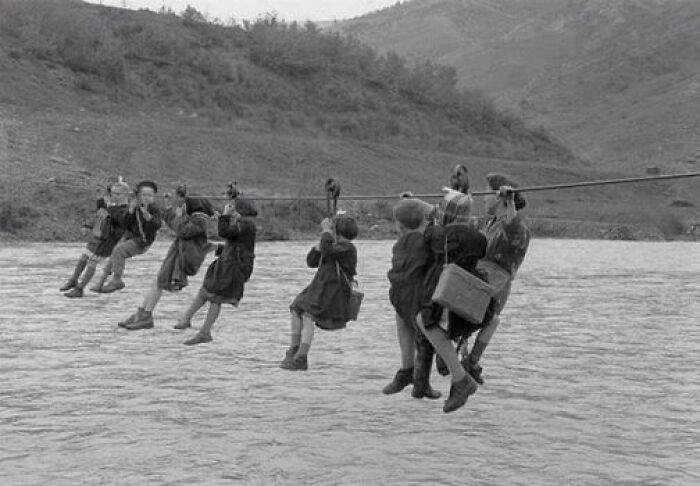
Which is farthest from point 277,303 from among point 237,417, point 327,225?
point 237,417

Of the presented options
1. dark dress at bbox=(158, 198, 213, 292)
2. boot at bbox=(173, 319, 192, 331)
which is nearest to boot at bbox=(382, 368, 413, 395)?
dark dress at bbox=(158, 198, 213, 292)

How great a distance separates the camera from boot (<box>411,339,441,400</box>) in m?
8.76

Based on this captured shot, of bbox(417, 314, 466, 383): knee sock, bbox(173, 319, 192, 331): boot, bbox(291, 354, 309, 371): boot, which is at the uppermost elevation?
bbox(417, 314, 466, 383): knee sock

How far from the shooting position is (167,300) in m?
17.1

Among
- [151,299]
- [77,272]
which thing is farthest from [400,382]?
[77,272]

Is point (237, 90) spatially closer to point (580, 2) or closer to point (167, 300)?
point (167, 300)

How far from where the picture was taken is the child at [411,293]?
8.88 metres

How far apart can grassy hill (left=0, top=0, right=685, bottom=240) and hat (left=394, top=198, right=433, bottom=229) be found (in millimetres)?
23767

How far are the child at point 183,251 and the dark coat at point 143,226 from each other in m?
1.43

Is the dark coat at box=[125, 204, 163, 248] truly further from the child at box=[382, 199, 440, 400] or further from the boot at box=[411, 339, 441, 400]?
the boot at box=[411, 339, 441, 400]

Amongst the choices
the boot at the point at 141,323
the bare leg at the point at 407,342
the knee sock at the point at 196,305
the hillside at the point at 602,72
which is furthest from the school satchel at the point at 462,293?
the hillside at the point at 602,72

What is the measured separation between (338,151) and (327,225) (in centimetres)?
4068

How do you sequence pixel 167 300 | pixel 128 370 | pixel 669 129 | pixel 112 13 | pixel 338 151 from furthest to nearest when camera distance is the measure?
1. pixel 669 129
2. pixel 112 13
3. pixel 338 151
4. pixel 167 300
5. pixel 128 370

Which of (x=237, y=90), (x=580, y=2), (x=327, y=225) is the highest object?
(x=580, y=2)
